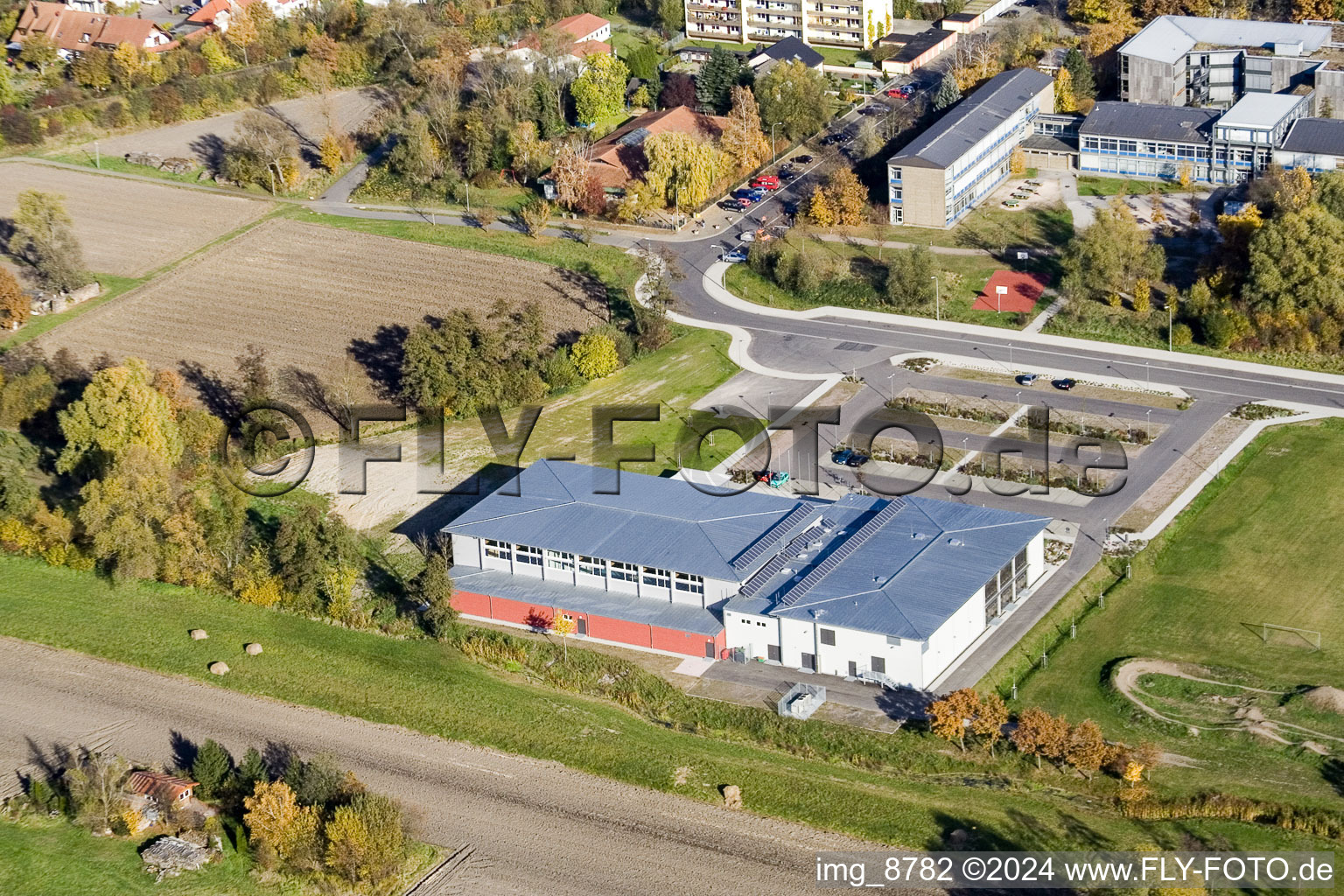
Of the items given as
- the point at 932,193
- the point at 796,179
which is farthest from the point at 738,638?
the point at 796,179

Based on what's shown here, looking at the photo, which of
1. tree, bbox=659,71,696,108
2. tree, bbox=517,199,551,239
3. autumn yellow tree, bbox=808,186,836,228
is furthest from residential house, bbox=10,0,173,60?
autumn yellow tree, bbox=808,186,836,228

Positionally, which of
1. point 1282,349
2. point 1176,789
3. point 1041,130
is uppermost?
point 1041,130

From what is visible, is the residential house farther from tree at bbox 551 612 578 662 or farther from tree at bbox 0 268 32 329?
tree at bbox 551 612 578 662

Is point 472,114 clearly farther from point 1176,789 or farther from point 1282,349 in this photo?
point 1176,789

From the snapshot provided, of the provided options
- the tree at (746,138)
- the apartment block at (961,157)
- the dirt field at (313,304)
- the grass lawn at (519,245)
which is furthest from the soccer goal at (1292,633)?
the tree at (746,138)

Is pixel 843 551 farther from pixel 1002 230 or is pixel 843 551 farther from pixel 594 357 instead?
pixel 1002 230

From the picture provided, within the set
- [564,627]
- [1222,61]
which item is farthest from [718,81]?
[564,627]
